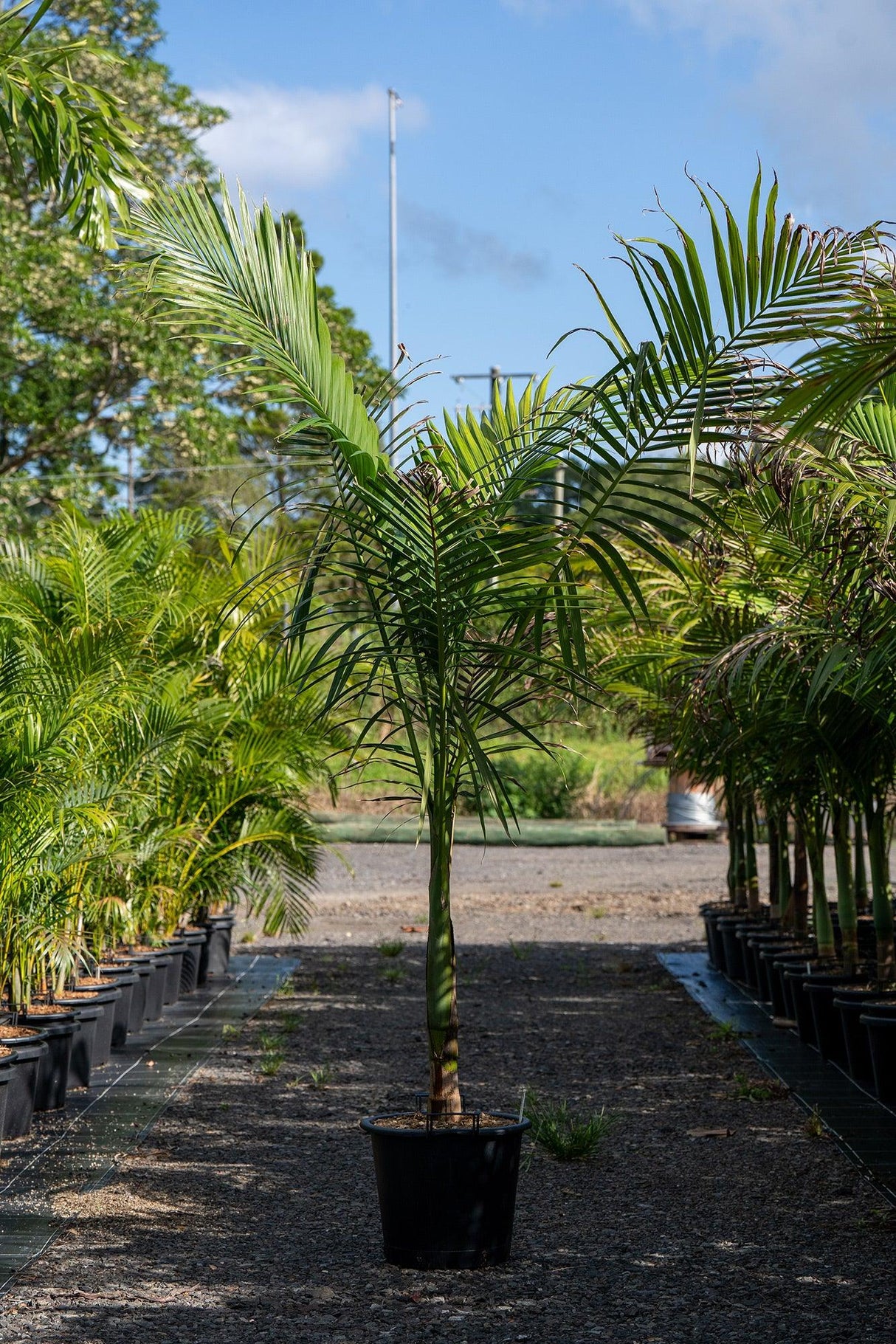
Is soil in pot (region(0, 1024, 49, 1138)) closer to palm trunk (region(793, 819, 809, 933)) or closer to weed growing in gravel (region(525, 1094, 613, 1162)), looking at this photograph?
weed growing in gravel (region(525, 1094, 613, 1162))

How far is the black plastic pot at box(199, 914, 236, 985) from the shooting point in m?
8.73

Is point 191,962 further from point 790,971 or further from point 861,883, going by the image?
point 861,883

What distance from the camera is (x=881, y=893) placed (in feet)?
18.1

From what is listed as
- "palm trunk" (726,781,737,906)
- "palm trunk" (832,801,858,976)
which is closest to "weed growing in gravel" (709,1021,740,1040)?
"palm trunk" (832,801,858,976)

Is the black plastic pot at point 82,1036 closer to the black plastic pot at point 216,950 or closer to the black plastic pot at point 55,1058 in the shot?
the black plastic pot at point 55,1058

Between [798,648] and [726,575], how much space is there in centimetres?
110

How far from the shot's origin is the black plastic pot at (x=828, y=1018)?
589 cm

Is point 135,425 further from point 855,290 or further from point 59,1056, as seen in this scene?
point 855,290

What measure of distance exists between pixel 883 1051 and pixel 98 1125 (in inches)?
113

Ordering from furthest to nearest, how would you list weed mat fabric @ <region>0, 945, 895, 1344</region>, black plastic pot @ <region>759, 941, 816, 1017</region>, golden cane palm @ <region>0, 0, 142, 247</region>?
black plastic pot @ <region>759, 941, 816, 1017</region>
golden cane palm @ <region>0, 0, 142, 247</region>
weed mat fabric @ <region>0, 945, 895, 1344</region>

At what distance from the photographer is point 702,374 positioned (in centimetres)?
329

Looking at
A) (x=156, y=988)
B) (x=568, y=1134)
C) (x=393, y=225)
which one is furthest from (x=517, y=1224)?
(x=393, y=225)

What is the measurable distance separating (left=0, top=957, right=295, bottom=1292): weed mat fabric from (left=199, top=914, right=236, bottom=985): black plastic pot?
69 centimetres

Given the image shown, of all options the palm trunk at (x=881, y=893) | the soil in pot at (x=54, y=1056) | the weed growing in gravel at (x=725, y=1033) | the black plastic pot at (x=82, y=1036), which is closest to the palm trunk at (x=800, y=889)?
the weed growing in gravel at (x=725, y=1033)
